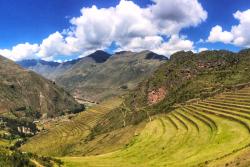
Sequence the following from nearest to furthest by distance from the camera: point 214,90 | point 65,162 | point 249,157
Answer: point 249,157
point 65,162
point 214,90

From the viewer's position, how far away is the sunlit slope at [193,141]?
65.7 m

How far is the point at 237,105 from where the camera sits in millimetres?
105188

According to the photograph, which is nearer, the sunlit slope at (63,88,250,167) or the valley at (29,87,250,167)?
the valley at (29,87,250,167)

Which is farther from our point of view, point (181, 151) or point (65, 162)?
point (181, 151)

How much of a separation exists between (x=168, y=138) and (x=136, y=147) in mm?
9042

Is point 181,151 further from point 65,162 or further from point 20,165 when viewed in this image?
point 20,165

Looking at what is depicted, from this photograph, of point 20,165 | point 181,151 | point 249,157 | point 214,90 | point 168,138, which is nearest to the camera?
point 249,157

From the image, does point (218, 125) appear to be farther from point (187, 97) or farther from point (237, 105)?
point (187, 97)

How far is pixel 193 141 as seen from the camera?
82.4 m

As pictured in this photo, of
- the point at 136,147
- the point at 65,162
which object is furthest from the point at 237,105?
the point at 65,162

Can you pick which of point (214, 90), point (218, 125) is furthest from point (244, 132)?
point (214, 90)

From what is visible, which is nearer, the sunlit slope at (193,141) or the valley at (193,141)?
the valley at (193,141)

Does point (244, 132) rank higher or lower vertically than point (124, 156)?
higher

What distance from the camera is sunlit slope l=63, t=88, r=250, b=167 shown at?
65.7 metres
